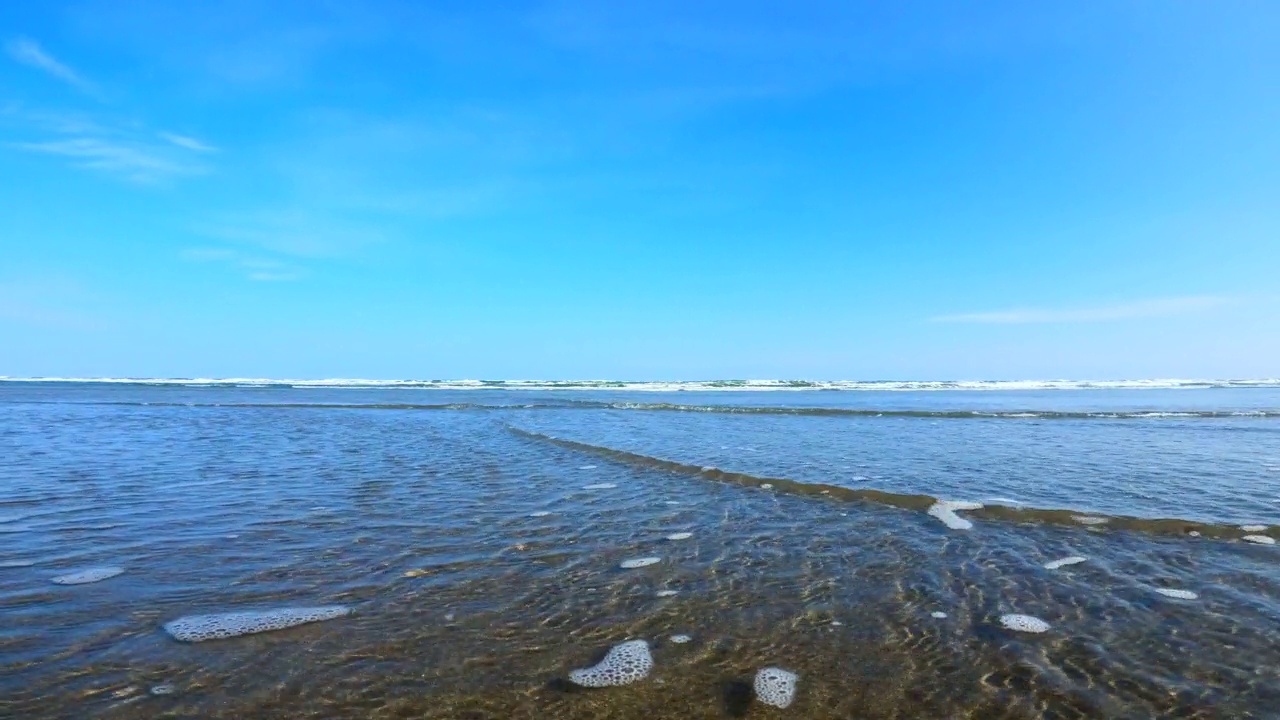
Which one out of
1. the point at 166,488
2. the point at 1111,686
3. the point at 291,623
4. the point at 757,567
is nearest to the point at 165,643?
the point at 291,623

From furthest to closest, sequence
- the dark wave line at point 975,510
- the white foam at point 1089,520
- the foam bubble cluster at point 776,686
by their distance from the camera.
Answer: the white foam at point 1089,520, the dark wave line at point 975,510, the foam bubble cluster at point 776,686

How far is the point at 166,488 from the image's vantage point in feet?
30.3

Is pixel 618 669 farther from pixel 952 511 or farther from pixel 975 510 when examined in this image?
pixel 975 510

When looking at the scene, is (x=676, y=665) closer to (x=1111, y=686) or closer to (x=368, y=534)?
(x=1111, y=686)

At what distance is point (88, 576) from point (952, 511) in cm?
923

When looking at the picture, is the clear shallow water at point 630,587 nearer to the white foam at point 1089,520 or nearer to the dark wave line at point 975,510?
the dark wave line at point 975,510

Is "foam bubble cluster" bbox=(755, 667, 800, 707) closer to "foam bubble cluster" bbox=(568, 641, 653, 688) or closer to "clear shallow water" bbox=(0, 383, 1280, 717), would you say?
"clear shallow water" bbox=(0, 383, 1280, 717)

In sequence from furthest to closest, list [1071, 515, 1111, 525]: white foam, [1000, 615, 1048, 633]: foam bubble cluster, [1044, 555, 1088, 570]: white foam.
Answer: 1. [1071, 515, 1111, 525]: white foam
2. [1044, 555, 1088, 570]: white foam
3. [1000, 615, 1048, 633]: foam bubble cluster

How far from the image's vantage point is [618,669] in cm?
388

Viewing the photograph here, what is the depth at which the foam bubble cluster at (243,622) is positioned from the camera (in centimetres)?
423

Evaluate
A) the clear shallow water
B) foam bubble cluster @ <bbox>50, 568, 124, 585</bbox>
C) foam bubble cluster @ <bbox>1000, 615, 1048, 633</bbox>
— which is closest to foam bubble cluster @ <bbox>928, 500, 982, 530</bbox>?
the clear shallow water

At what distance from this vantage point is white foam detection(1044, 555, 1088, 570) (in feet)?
19.4

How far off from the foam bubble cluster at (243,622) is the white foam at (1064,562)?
6.17 metres

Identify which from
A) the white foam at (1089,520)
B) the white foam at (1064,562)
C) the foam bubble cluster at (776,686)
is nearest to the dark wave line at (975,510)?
the white foam at (1089,520)
